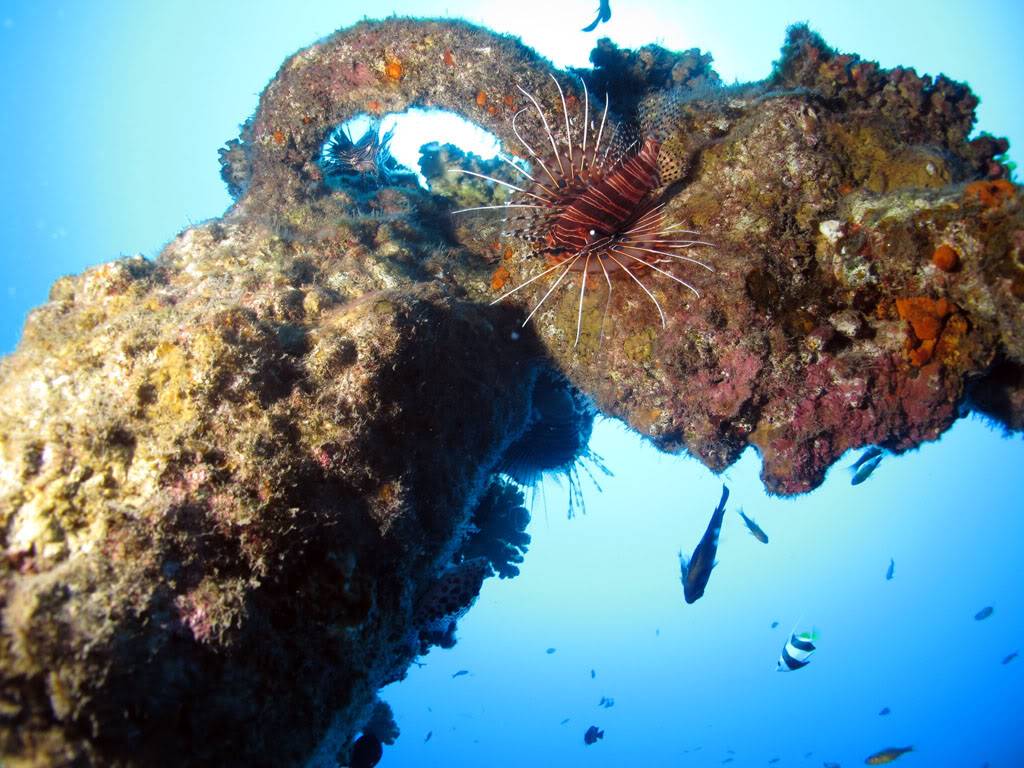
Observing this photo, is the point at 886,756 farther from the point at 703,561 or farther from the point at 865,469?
the point at 703,561

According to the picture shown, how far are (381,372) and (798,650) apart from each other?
7.01m

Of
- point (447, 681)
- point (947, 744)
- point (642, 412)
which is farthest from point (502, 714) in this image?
point (642, 412)

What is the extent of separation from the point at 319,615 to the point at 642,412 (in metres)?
3.05

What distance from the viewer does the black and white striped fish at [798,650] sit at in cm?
674

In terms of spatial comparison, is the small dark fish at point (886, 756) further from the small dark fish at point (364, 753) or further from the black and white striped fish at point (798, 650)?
the small dark fish at point (364, 753)

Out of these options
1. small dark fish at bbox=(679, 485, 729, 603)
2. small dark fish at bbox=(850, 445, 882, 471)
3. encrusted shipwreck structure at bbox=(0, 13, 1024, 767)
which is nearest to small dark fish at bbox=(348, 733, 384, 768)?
encrusted shipwreck structure at bbox=(0, 13, 1024, 767)

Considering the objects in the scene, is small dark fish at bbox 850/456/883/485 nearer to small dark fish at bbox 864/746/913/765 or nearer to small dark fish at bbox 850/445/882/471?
small dark fish at bbox 850/445/882/471

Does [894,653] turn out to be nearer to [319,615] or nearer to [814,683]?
[814,683]

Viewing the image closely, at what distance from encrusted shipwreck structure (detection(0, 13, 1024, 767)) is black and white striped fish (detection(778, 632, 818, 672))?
411cm

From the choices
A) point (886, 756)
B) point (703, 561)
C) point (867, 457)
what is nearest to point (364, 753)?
point (703, 561)

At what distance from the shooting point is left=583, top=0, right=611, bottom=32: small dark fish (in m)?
9.12

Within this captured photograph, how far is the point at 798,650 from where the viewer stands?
6852 millimetres

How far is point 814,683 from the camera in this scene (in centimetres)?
6850

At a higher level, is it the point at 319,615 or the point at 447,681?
the point at 447,681
